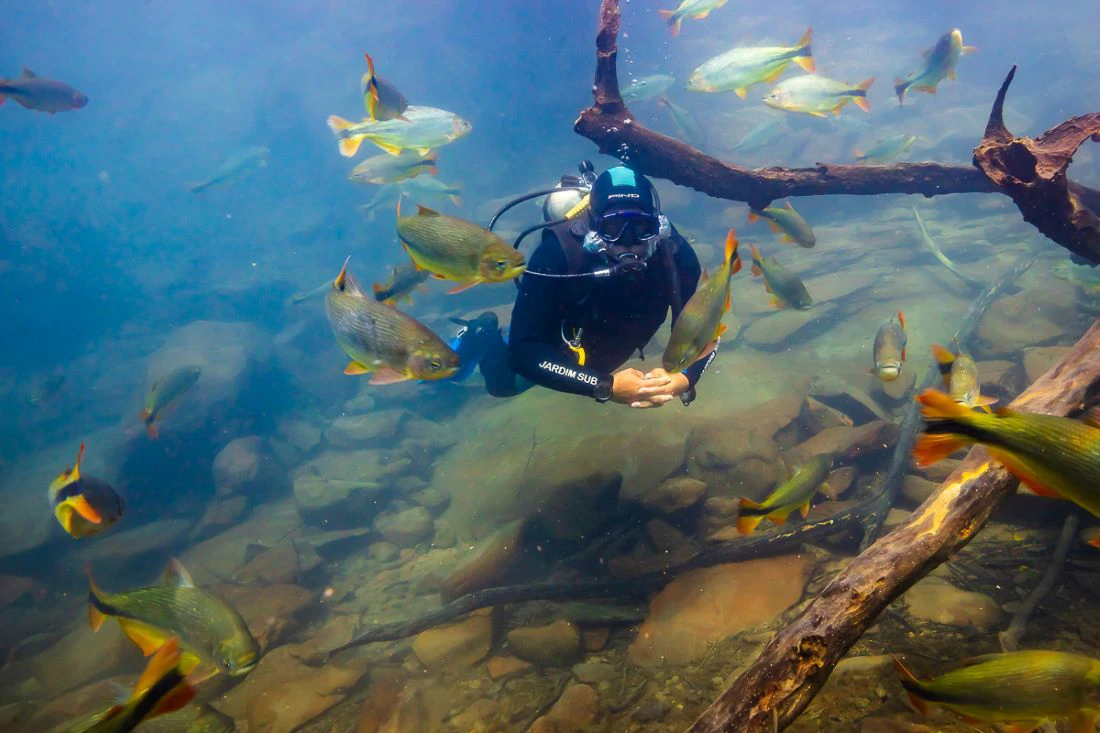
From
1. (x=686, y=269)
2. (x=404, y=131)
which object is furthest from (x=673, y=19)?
(x=686, y=269)

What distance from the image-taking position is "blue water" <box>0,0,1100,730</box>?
8039 mm

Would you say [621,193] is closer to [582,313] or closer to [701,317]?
[582,313]

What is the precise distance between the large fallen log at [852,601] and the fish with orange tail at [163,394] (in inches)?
267

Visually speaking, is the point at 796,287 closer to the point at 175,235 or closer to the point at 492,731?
the point at 492,731

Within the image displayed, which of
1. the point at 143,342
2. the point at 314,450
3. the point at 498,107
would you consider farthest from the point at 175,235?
the point at 314,450

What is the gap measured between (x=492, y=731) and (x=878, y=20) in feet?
195

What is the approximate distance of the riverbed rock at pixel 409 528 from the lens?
8.03 m

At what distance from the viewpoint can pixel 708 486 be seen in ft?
17.4

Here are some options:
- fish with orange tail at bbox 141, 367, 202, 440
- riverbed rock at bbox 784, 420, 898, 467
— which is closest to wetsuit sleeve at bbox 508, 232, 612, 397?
riverbed rock at bbox 784, 420, 898, 467

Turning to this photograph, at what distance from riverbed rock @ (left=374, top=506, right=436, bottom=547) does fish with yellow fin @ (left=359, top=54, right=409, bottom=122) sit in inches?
240

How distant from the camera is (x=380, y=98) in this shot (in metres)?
4.60

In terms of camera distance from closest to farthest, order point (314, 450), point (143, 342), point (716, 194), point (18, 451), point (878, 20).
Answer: point (716, 194)
point (314, 450)
point (18, 451)
point (143, 342)
point (878, 20)

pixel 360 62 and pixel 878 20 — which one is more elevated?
pixel 878 20

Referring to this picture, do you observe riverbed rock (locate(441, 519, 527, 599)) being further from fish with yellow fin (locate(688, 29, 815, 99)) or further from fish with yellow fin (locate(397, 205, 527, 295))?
fish with yellow fin (locate(688, 29, 815, 99))
